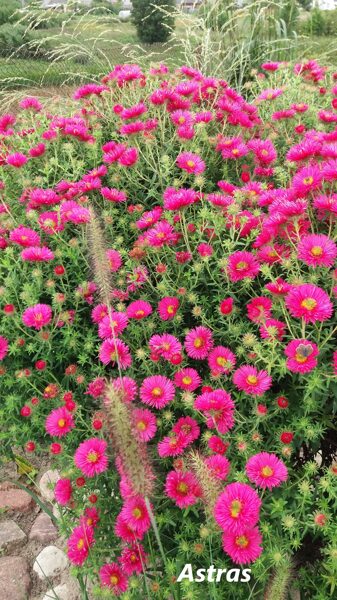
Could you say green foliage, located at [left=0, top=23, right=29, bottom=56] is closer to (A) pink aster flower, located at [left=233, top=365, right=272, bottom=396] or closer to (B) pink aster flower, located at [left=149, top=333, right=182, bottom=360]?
(B) pink aster flower, located at [left=149, top=333, right=182, bottom=360]

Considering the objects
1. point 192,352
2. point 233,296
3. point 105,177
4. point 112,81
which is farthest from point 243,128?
point 192,352

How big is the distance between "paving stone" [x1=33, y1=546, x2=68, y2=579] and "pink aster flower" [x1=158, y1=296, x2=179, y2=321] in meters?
1.05

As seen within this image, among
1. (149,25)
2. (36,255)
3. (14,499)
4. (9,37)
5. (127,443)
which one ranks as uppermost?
(127,443)

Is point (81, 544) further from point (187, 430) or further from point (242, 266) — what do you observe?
point (242, 266)

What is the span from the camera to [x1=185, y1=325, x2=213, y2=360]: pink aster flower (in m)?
1.61

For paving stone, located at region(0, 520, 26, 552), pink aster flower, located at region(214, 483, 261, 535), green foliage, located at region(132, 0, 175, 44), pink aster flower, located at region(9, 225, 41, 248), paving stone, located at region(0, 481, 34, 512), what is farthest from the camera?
green foliage, located at region(132, 0, 175, 44)

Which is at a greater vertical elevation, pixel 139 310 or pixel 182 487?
pixel 139 310

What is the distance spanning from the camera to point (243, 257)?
164 cm

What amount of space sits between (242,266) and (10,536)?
1.45 meters

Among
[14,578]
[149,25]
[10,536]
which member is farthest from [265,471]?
[149,25]

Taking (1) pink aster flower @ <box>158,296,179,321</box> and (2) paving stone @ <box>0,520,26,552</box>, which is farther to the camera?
(2) paving stone @ <box>0,520,26,552</box>

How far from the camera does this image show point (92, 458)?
1426 millimetres

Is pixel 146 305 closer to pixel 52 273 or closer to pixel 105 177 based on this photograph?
pixel 52 273

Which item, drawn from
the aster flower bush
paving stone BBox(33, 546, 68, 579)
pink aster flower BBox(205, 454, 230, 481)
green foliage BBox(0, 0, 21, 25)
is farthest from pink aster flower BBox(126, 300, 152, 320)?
green foliage BBox(0, 0, 21, 25)
